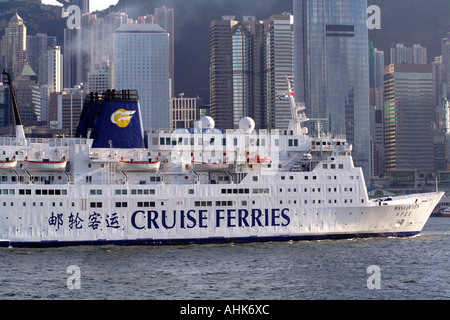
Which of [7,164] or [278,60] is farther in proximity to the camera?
[278,60]

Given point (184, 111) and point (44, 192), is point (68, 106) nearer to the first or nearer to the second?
point (184, 111)

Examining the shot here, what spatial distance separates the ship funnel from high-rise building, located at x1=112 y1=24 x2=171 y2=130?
10167 cm

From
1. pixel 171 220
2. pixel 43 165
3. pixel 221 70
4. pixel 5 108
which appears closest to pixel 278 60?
pixel 221 70

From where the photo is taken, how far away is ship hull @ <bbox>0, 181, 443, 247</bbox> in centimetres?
3788

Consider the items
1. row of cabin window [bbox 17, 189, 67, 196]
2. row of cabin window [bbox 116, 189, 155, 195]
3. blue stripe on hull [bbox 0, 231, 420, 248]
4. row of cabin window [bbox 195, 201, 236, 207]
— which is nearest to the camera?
blue stripe on hull [bbox 0, 231, 420, 248]

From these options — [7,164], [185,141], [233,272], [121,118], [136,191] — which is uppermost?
[121,118]

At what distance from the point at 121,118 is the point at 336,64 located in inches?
4323

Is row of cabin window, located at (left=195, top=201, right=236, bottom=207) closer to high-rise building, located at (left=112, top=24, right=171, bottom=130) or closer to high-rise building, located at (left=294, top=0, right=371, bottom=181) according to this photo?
high-rise building, located at (left=112, top=24, right=171, bottom=130)

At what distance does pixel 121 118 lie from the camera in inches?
1631

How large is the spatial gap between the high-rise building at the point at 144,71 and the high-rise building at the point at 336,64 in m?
25.6

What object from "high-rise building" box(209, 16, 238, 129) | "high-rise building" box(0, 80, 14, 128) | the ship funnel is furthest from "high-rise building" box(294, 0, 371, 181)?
the ship funnel

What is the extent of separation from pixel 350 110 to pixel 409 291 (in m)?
120

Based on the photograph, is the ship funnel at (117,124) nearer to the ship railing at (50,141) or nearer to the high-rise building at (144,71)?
the ship railing at (50,141)
